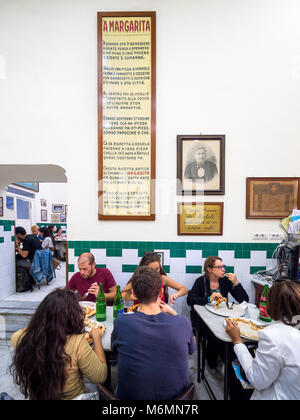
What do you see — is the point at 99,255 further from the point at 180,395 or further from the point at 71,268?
the point at 180,395

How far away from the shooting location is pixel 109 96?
8.91 ft

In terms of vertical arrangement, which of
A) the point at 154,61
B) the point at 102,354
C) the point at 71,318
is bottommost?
the point at 102,354

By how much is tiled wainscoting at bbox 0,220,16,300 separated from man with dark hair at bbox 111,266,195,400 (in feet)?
11.1

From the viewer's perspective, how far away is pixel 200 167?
274 centimetres

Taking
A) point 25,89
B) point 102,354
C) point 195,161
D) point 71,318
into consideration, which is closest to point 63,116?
point 25,89

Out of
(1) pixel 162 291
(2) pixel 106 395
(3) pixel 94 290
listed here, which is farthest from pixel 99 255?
(2) pixel 106 395

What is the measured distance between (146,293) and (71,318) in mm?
433

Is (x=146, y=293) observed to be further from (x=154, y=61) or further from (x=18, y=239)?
(x=18, y=239)

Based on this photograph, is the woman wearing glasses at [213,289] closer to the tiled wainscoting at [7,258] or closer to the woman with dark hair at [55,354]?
the woman with dark hair at [55,354]

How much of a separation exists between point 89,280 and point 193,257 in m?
1.36

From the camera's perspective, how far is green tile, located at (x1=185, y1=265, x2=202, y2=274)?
275 cm

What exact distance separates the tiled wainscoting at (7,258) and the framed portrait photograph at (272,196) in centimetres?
396

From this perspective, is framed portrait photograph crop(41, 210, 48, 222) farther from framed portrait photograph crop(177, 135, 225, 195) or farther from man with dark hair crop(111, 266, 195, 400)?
man with dark hair crop(111, 266, 195, 400)

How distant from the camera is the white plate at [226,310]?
1792 millimetres
